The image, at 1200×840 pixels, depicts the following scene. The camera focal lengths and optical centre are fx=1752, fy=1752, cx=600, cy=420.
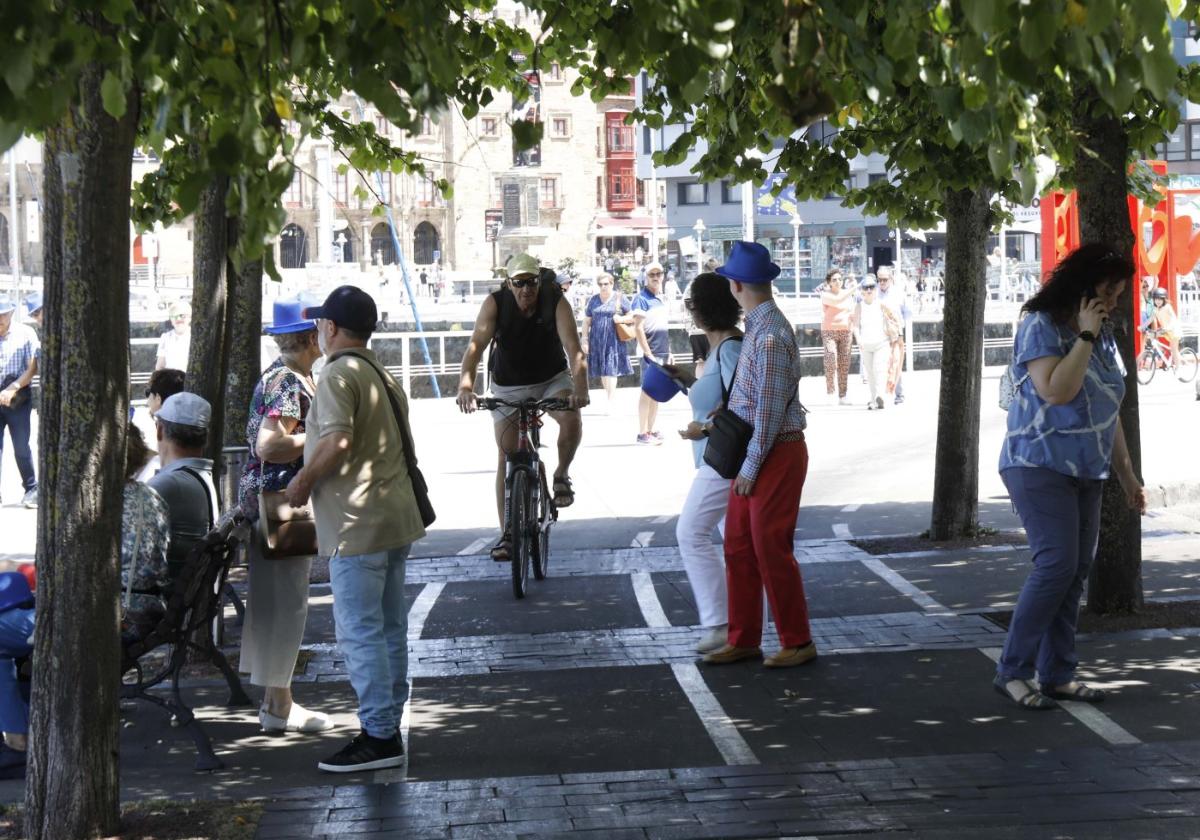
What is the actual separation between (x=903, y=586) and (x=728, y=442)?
2.65 metres

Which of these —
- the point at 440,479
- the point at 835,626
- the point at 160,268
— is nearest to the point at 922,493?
the point at 440,479

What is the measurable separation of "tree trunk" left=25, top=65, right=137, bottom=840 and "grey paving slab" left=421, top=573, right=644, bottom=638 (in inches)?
149

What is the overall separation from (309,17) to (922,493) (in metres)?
11.8

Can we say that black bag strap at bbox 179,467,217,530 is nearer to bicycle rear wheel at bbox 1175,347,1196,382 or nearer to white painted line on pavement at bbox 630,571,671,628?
white painted line on pavement at bbox 630,571,671,628

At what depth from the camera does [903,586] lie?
10.2 m

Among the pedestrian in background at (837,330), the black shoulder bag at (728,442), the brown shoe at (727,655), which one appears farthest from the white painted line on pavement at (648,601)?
the pedestrian in background at (837,330)

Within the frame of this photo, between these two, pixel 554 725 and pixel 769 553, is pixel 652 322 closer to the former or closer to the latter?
pixel 769 553

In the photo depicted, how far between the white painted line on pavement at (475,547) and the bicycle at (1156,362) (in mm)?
17478

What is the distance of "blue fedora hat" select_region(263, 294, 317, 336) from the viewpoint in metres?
7.20

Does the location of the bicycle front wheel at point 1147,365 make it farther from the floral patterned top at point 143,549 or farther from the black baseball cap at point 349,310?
the floral patterned top at point 143,549

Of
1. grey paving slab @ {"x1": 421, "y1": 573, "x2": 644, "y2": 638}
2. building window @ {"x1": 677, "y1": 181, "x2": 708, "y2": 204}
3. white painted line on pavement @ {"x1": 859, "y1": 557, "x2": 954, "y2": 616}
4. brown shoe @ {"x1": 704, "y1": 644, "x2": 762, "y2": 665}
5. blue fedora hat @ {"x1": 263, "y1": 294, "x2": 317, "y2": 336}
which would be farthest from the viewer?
building window @ {"x1": 677, "y1": 181, "x2": 708, "y2": 204}

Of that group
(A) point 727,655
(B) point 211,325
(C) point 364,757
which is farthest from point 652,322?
(C) point 364,757

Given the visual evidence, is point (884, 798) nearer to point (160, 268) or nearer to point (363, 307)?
point (363, 307)

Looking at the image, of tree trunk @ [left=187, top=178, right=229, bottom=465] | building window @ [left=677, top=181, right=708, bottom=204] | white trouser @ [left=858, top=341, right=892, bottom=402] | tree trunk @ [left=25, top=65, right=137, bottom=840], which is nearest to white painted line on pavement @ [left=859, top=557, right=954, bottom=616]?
tree trunk @ [left=187, top=178, right=229, bottom=465]
